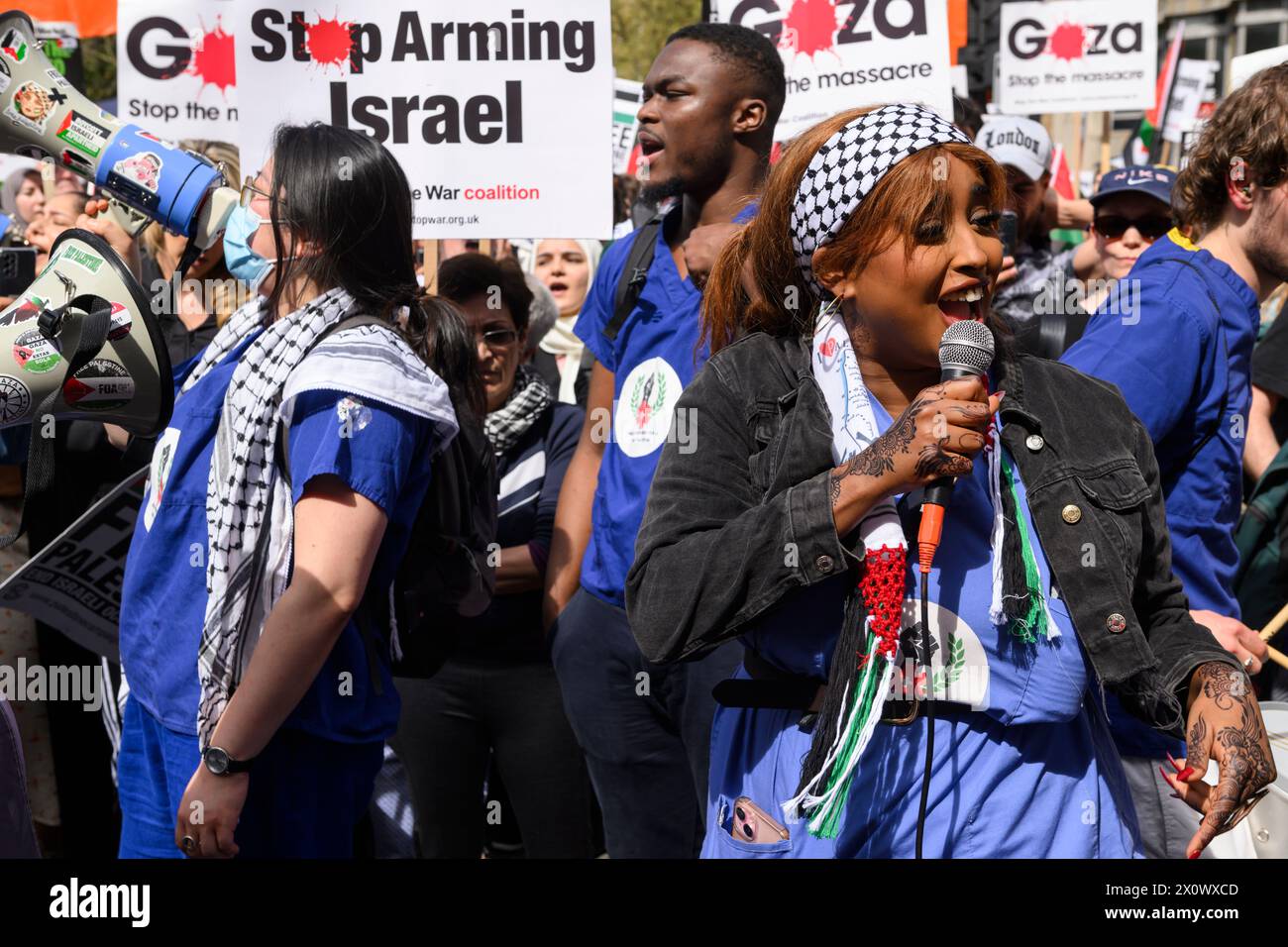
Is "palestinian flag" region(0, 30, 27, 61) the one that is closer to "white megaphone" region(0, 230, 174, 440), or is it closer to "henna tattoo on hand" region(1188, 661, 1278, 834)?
"white megaphone" region(0, 230, 174, 440)

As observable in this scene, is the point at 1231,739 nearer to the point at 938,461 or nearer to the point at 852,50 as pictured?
the point at 938,461

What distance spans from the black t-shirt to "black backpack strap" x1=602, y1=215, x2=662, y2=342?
1.85 meters

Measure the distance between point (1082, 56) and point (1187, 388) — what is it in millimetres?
6857

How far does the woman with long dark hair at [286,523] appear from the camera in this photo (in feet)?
8.05

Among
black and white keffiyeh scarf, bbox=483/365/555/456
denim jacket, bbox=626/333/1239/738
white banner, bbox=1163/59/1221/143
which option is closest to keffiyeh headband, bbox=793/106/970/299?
denim jacket, bbox=626/333/1239/738

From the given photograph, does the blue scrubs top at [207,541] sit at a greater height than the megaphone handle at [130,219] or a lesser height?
lesser

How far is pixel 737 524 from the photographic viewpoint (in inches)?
74.7

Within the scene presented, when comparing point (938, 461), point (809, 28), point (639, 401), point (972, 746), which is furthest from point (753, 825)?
point (809, 28)

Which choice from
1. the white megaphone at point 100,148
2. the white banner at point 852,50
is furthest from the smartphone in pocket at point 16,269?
the white banner at point 852,50

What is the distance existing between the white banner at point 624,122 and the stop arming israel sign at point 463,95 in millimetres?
4068

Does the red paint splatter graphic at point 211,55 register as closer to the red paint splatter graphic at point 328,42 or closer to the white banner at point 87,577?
the red paint splatter graphic at point 328,42

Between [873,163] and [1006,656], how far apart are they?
685 mm
